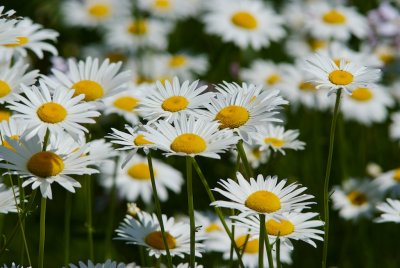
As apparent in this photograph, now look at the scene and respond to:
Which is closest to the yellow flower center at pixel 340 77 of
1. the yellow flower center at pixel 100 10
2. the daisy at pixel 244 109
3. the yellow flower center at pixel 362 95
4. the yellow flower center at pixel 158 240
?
the daisy at pixel 244 109

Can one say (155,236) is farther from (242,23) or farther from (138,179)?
(242,23)

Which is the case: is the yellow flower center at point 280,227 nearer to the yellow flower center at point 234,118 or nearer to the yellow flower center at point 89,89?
the yellow flower center at point 234,118

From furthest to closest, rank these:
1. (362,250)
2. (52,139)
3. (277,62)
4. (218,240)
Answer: (277,62) < (362,250) < (218,240) < (52,139)

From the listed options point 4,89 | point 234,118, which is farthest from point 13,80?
point 234,118

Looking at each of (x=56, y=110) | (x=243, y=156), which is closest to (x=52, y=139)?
(x=56, y=110)

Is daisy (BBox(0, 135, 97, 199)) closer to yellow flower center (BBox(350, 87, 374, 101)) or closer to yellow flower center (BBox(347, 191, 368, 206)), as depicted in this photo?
yellow flower center (BBox(347, 191, 368, 206))

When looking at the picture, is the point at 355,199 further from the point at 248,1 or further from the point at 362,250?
the point at 248,1
